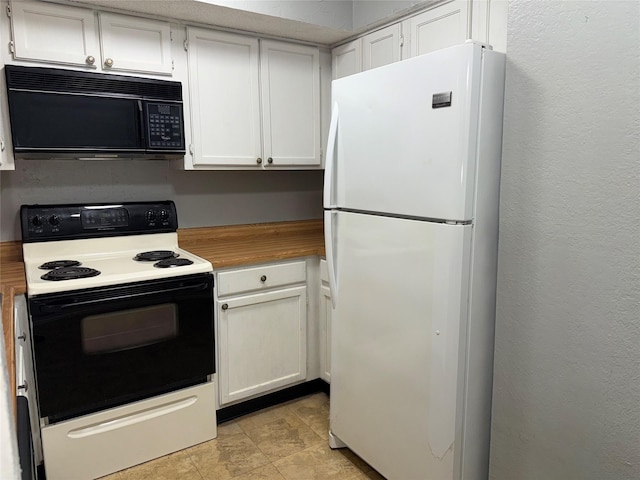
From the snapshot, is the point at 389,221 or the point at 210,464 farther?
the point at 210,464

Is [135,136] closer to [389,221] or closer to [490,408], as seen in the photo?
[389,221]

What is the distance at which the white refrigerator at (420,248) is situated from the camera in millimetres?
1493

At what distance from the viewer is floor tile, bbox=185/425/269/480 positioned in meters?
2.10

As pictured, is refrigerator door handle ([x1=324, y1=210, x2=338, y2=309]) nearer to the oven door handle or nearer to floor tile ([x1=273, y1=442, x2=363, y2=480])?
the oven door handle

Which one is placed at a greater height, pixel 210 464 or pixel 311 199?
pixel 311 199

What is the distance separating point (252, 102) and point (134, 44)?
653 millimetres

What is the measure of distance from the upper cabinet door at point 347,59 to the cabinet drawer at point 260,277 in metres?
1.15

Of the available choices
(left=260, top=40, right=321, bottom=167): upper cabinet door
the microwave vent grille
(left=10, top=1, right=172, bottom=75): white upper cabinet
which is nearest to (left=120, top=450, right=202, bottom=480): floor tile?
(left=260, top=40, right=321, bottom=167): upper cabinet door

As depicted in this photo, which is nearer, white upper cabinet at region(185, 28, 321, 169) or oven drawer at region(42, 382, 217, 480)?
oven drawer at region(42, 382, 217, 480)

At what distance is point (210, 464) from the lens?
2.16 metres

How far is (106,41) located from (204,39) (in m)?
0.48

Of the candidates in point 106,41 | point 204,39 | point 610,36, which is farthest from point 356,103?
point 106,41

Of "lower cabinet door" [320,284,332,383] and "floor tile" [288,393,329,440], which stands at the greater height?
"lower cabinet door" [320,284,332,383]

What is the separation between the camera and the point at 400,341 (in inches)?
69.3
